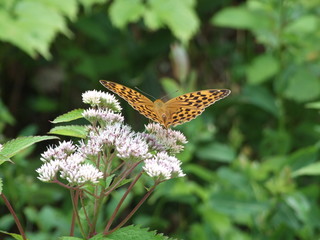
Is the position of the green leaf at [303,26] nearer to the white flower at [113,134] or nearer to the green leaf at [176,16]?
the green leaf at [176,16]

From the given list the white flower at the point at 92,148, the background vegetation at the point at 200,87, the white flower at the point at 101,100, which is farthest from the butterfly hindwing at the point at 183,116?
the background vegetation at the point at 200,87

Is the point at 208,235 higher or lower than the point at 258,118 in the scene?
lower

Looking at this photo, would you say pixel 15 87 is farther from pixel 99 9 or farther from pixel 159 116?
pixel 159 116

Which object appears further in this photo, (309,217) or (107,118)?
(309,217)

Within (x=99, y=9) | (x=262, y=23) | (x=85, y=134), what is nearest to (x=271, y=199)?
(x=262, y=23)

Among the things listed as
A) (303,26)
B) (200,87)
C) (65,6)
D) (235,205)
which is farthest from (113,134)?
(200,87)

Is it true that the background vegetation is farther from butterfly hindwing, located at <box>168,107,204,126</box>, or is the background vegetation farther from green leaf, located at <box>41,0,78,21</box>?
butterfly hindwing, located at <box>168,107,204,126</box>
